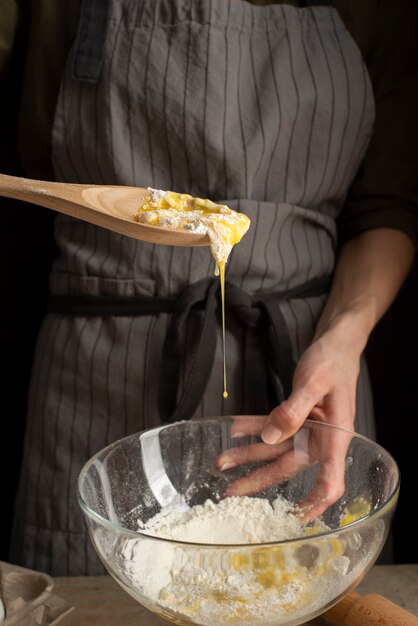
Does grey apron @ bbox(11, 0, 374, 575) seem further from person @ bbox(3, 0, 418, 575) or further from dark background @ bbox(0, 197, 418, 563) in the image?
dark background @ bbox(0, 197, 418, 563)

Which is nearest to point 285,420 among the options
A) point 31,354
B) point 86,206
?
point 86,206

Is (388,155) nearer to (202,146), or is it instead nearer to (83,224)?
(202,146)

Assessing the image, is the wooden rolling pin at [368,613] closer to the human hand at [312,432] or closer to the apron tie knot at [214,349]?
the human hand at [312,432]

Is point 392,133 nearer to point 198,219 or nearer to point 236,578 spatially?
point 198,219

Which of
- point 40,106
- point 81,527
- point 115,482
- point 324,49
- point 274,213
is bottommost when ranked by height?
point 81,527

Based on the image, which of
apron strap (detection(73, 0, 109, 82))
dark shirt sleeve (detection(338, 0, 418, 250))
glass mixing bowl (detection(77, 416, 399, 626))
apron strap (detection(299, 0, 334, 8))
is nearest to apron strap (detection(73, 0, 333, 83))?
apron strap (detection(73, 0, 109, 82))

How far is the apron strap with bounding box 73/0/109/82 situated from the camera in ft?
3.81

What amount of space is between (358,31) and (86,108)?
0.45 m

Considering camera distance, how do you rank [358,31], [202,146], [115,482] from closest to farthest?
1. [115,482]
2. [202,146]
3. [358,31]

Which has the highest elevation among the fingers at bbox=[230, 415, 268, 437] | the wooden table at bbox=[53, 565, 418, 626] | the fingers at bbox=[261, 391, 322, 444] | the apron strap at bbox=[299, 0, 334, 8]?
the apron strap at bbox=[299, 0, 334, 8]

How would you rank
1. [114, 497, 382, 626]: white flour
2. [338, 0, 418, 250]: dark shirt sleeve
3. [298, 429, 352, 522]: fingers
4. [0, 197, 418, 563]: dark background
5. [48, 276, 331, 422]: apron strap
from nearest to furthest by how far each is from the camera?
[114, 497, 382, 626]: white flour
[298, 429, 352, 522]: fingers
[48, 276, 331, 422]: apron strap
[338, 0, 418, 250]: dark shirt sleeve
[0, 197, 418, 563]: dark background

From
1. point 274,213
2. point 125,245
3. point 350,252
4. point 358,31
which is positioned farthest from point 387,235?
point 125,245

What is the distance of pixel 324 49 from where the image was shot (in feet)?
3.97

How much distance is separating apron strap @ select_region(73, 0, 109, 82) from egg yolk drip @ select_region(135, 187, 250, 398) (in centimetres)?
31
